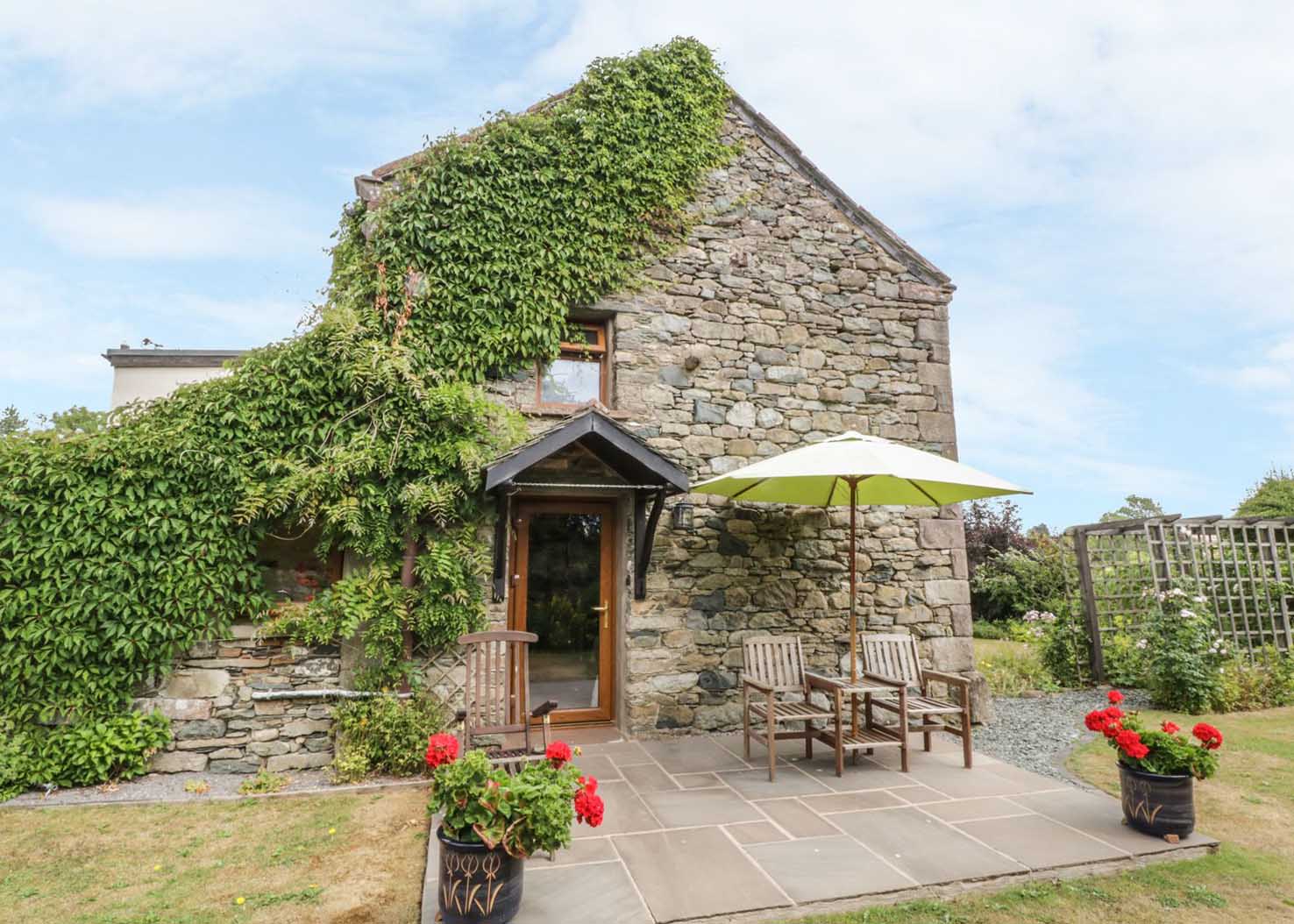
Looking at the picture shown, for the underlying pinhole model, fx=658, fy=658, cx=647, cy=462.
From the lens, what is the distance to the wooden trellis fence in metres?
8.22

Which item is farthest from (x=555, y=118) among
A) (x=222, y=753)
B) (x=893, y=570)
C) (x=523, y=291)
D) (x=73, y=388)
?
(x=73, y=388)

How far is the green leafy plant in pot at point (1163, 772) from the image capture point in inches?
141

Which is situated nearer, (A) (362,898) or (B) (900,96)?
(A) (362,898)

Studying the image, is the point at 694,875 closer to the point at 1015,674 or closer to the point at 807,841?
the point at 807,841

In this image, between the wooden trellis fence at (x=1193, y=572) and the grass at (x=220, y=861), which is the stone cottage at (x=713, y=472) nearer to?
the grass at (x=220, y=861)

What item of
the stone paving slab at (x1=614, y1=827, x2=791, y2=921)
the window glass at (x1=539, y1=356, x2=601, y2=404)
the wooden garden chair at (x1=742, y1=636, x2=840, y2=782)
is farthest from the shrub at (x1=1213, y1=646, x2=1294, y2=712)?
the window glass at (x1=539, y1=356, x2=601, y2=404)

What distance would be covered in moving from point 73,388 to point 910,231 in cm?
1255

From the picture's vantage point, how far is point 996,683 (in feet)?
27.3

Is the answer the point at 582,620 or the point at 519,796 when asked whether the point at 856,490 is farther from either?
the point at 519,796

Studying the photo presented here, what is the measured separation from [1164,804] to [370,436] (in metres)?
5.78

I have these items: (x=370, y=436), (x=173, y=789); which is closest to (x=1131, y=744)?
(x=370, y=436)

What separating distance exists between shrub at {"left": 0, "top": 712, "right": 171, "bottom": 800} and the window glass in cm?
402

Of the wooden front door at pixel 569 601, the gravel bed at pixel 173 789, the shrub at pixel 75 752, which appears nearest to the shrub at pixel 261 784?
the gravel bed at pixel 173 789

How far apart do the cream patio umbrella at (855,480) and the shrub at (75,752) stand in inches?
182
